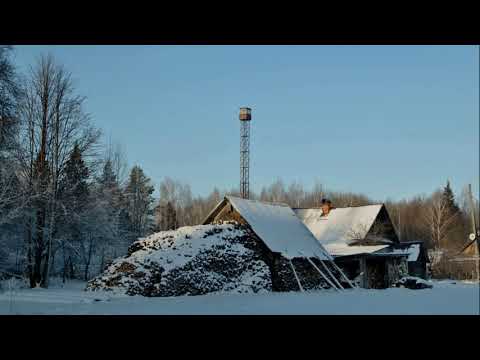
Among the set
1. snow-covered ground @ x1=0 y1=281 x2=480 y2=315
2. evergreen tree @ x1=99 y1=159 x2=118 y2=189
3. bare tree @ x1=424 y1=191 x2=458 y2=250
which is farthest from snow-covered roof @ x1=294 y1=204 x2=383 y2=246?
bare tree @ x1=424 y1=191 x2=458 y2=250

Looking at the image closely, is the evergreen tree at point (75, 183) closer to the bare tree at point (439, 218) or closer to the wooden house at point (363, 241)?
the wooden house at point (363, 241)

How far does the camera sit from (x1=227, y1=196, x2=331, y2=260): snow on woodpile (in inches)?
822

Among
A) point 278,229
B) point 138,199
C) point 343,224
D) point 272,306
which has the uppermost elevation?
point 138,199

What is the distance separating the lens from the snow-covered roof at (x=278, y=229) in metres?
20.9

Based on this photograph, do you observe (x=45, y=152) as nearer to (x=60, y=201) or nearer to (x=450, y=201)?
(x=60, y=201)

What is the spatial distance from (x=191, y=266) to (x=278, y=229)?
18.9ft

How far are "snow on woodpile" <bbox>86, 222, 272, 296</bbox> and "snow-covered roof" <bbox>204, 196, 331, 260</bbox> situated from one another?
78 cm

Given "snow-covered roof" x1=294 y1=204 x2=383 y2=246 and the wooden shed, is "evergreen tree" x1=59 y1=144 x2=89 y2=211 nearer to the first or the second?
the wooden shed

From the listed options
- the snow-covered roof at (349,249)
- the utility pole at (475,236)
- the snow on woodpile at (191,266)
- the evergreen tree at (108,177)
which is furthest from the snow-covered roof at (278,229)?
the utility pole at (475,236)

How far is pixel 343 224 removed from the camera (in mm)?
32750

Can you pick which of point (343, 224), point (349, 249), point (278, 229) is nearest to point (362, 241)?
point (343, 224)

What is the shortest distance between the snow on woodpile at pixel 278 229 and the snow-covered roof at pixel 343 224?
806 cm
